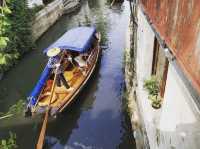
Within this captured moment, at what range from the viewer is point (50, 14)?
21281mm

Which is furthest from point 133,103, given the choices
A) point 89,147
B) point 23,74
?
point 23,74

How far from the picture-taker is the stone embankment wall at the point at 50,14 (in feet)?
60.2

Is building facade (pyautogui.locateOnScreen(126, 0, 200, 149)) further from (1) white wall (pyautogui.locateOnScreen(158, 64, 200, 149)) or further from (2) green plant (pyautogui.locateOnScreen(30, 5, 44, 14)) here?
(2) green plant (pyautogui.locateOnScreen(30, 5, 44, 14))

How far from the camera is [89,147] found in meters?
9.44

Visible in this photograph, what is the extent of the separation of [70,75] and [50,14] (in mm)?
Result: 10813

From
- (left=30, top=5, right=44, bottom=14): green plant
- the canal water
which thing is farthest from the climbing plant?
(left=30, top=5, right=44, bottom=14): green plant

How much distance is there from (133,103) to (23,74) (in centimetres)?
711

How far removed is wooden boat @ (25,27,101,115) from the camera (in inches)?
397

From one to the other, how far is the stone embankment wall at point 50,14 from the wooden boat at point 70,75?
15.4 ft

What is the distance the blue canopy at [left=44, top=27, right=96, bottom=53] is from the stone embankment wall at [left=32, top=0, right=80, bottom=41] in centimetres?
471

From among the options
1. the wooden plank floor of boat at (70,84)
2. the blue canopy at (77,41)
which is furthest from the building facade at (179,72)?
the blue canopy at (77,41)

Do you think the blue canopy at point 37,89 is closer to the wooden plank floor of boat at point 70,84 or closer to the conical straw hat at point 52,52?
the wooden plank floor of boat at point 70,84

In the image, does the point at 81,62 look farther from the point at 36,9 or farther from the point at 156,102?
the point at 36,9

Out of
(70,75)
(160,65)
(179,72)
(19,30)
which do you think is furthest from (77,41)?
(179,72)
